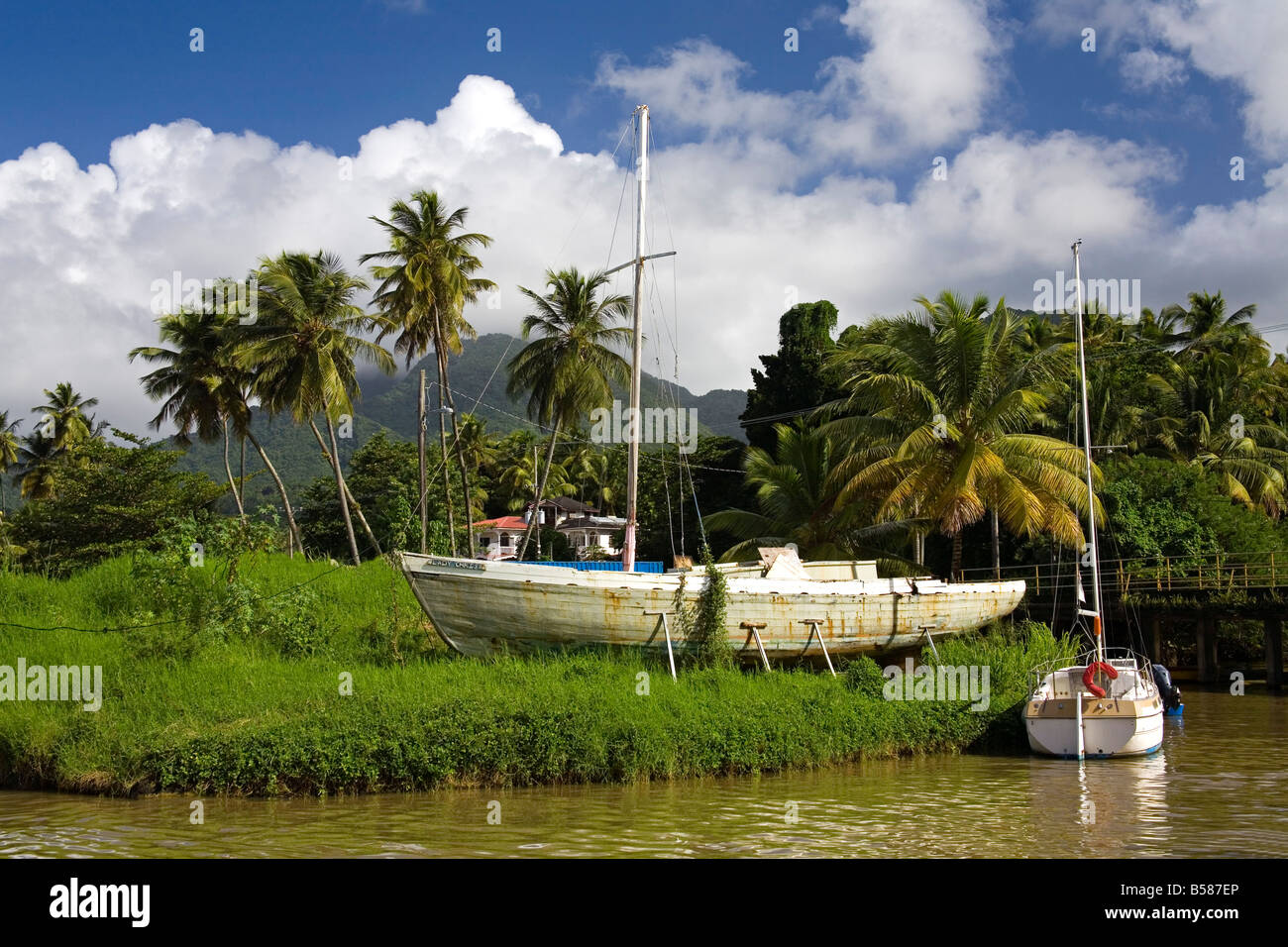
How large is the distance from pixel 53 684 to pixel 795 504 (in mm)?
23151

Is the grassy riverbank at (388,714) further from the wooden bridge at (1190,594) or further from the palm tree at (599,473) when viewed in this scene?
the palm tree at (599,473)

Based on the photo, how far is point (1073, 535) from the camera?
89.0ft

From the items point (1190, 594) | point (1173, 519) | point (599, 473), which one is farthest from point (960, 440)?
point (599, 473)

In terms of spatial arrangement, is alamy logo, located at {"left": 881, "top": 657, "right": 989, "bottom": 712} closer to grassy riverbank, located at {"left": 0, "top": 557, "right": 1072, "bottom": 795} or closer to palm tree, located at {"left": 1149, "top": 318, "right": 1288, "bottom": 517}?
grassy riverbank, located at {"left": 0, "top": 557, "right": 1072, "bottom": 795}

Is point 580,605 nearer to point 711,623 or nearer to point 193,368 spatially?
point 711,623

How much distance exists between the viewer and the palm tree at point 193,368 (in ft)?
134

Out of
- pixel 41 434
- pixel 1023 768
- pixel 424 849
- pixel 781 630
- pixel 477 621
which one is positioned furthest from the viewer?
pixel 41 434

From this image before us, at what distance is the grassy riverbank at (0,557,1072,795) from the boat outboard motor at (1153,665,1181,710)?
7.89ft

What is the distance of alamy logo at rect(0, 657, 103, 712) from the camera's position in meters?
16.4

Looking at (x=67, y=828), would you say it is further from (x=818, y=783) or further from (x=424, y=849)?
(x=818, y=783)

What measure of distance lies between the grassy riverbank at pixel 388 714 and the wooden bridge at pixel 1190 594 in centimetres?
931

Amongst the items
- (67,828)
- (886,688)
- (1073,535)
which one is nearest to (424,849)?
(67,828)
